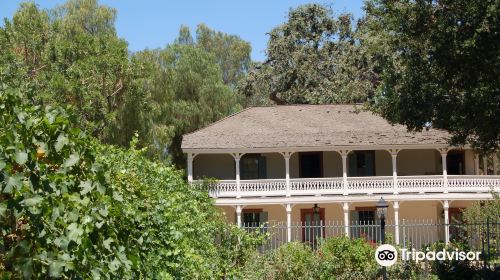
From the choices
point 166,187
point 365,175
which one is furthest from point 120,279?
point 365,175

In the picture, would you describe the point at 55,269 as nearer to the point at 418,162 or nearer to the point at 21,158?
the point at 21,158

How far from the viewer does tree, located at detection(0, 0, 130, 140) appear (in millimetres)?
30484

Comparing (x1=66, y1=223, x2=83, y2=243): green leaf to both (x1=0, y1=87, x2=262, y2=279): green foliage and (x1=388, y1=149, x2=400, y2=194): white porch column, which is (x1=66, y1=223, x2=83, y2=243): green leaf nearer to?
(x1=0, y1=87, x2=262, y2=279): green foliage

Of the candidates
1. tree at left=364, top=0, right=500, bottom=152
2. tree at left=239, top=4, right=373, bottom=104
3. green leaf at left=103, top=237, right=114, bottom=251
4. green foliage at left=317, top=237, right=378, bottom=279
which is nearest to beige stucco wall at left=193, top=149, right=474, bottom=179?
tree at left=239, top=4, right=373, bottom=104

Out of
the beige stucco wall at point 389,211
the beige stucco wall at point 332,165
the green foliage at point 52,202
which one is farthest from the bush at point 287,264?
the beige stucco wall at point 332,165

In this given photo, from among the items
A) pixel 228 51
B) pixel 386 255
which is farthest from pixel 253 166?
pixel 228 51

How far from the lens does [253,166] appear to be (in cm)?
3628

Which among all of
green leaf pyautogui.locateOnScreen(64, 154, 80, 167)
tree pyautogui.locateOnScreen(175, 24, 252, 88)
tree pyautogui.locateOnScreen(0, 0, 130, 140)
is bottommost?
green leaf pyautogui.locateOnScreen(64, 154, 80, 167)

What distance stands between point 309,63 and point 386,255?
31.9 m

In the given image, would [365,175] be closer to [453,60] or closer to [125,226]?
[453,60]

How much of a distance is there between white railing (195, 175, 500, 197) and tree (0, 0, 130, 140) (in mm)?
5632

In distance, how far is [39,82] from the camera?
31.5m

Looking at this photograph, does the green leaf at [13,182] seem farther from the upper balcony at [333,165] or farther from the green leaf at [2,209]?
the upper balcony at [333,165]

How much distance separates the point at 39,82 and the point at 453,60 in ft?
62.3
